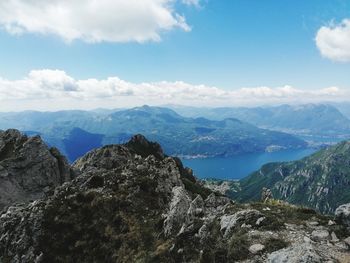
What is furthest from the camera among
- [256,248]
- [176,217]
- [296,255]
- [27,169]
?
[27,169]

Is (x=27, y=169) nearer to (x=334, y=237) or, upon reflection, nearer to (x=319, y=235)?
(x=319, y=235)

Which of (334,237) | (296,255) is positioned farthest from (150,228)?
(296,255)

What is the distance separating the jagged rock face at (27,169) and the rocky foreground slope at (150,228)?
37849 mm

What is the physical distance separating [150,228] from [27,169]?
2237 inches

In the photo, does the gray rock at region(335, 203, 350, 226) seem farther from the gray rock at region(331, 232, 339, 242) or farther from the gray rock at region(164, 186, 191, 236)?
the gray rock at region(164, 186, 191, 236)

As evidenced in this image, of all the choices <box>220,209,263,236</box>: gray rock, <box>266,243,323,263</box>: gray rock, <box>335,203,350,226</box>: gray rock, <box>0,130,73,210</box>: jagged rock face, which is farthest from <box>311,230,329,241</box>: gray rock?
<box>0,130,73,210</box>: jagged rock face

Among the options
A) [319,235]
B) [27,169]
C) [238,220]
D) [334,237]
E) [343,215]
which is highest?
[343,215]

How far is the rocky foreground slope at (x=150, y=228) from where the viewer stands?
19.8 metres

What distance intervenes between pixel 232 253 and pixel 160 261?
5.15 meters

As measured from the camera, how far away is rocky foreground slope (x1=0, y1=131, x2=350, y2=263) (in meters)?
19.8

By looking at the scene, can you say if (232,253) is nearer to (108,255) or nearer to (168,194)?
(108,255)

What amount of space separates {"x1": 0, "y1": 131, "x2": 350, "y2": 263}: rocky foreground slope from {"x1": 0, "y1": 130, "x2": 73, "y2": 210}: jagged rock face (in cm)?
3785

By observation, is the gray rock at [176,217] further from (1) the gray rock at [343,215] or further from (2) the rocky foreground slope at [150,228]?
(1) the gray rock at [343,215]

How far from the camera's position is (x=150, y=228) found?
1119 inches
